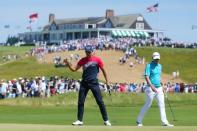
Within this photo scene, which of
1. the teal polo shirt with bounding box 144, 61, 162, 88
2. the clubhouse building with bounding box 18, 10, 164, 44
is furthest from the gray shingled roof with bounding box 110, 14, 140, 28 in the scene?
the teal polo shirt with bounding box 144, 61, 162, 88

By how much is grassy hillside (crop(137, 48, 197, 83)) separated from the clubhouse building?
212ft

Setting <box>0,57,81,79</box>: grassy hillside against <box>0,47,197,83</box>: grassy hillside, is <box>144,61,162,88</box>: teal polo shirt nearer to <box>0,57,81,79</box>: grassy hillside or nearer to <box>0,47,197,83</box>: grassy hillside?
<box>0,57,81,79</box>: grassy hillside

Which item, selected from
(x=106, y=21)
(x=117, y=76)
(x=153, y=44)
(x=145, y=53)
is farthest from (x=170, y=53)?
(x=106, y=21)

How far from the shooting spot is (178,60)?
93.4 metres

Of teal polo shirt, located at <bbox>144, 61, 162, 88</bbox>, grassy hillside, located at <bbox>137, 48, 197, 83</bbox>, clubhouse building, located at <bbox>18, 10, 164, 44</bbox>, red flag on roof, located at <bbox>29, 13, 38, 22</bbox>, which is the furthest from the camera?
clubhouse building, located at <bbox>18, 10, 164, 44</bbox>

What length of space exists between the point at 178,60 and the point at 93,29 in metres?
78.2

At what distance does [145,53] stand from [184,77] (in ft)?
37.6

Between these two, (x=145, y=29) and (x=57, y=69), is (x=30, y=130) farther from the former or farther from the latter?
(x=145, y=29)

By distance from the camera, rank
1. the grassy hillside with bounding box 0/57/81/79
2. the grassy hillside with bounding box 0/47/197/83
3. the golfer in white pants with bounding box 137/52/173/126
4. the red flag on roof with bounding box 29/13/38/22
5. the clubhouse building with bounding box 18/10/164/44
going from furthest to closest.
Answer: the clubhouse building with bounding box 18/10/164/44
the red flag on roof with bounding box 29/13/38/22
the grassy hillside with bounding box 0/47/197/83
the grassy hillside with bounding box 0/57/81/79
the golfer in white pants with bounding box 137/52/173/126

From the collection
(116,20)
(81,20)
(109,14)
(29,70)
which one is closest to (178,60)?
(29,70)

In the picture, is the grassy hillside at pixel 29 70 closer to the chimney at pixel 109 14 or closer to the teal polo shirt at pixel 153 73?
the teal polo shirt at pixel 153 73

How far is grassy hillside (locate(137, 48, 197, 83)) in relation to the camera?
8662 centimetres

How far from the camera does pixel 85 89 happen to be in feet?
60.4

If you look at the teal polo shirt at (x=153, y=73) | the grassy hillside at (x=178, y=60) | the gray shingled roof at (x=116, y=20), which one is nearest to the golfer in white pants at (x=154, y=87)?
the teal polo shirt at (x=153, y=73)
